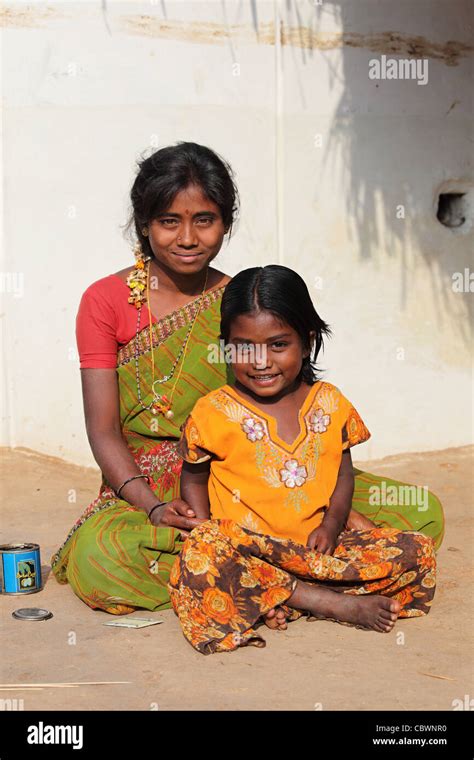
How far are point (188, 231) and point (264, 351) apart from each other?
58cm

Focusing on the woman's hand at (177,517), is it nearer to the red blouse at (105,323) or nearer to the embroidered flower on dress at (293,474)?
the embroidered flower on dress at (293,474)

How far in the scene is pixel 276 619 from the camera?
3.64 m

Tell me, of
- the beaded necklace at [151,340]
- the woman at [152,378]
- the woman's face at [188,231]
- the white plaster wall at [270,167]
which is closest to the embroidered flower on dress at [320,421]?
the woman at [152,378]

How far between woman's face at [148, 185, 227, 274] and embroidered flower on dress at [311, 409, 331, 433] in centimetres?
73

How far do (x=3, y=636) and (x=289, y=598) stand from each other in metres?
0.99

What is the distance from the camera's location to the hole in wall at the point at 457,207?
6.87 m

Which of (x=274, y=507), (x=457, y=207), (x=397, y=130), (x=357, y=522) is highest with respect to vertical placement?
(x=397, y=130)

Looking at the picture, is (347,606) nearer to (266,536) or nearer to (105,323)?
(266,536)

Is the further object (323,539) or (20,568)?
(20,568)

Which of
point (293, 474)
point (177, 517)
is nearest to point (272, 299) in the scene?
point (293, 474)

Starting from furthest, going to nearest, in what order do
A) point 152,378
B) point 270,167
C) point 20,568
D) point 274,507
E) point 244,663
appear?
point 270,167 → point 152,378 → point 20,568 → point 274,507 → point 244,663

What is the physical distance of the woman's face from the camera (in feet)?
12.9

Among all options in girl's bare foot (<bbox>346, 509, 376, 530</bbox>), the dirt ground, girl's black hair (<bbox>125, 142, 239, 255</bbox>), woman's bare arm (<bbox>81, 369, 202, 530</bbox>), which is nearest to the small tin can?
the dirt ground

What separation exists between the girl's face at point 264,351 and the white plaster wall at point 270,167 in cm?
290
